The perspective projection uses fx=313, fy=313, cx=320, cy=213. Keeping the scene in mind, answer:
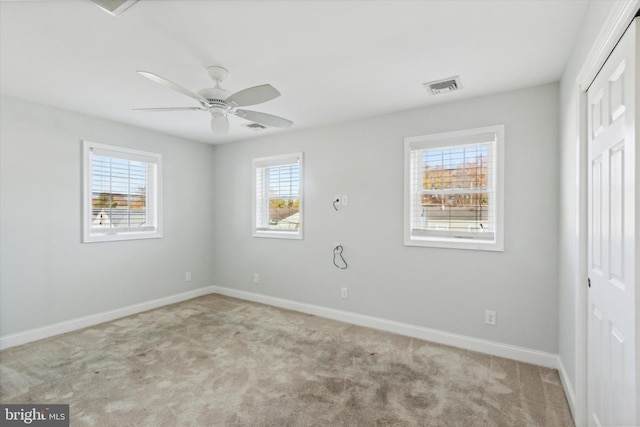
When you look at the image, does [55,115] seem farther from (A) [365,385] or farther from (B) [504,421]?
(B) [504,421]

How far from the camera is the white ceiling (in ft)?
5.74

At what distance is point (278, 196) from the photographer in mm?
4555

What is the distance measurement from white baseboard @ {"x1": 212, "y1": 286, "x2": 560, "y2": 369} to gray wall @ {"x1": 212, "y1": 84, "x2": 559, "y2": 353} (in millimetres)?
61

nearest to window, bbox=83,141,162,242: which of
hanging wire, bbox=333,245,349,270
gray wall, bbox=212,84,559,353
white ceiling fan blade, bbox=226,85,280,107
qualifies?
gray wall, bbox=212,84,559,353

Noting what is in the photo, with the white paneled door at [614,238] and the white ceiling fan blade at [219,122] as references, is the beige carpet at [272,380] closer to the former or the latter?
the white paneled door at [614,238]

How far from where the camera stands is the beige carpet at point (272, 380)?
2053 mm

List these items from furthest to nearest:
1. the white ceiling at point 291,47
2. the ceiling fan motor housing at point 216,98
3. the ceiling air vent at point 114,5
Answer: the ceiling fan motor housing at point 216,98 → the white ceiling at point 291,47 → the ceiling air vent at point 114,5

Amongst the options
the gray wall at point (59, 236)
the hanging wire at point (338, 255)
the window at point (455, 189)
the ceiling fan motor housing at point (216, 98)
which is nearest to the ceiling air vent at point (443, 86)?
the window at point (455, 189)

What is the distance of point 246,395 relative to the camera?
7.47ft

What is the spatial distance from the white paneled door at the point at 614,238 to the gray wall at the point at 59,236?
460 cm

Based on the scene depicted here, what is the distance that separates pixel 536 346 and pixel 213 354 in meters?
2.91

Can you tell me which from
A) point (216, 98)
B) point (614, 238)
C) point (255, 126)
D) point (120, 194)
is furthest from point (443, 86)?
point (120, 194)

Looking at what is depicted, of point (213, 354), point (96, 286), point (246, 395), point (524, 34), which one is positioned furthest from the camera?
point (96, 286)

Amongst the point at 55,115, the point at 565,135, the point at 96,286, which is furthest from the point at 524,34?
the point at 96,286
